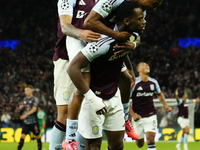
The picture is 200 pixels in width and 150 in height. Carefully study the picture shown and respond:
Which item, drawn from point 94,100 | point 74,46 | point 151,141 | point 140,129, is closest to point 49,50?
point 140,129

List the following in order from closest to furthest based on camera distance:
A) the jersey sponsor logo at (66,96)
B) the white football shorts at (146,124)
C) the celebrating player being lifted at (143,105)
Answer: the jersey sponsor logo at (66,96)
the white football shorts at (146,124)
the celebrating player being lifted at (143,105)

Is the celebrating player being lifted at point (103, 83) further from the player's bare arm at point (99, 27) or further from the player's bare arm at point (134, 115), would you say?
the player's bare arm at point (134, 115)

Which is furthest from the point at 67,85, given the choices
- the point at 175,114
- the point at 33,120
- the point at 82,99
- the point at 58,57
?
the point at 175,114

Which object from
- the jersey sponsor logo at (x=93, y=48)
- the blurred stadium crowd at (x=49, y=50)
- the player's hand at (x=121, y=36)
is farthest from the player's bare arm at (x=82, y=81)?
the blurred stadium crowd at (x=49, y=50)

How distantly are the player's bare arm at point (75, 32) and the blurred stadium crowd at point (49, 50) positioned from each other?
539 inches

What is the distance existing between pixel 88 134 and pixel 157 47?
21063 millimetres

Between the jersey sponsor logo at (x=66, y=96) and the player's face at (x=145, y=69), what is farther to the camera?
the player's face at (x=145, y=69)

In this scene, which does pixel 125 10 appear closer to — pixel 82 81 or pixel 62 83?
pixel 82 81

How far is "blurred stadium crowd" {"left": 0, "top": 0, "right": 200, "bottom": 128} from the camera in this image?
21.0 m

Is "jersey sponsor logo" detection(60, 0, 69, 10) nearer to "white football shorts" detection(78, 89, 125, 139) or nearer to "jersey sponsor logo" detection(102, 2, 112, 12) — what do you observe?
"jersey sponsor logo" detection(102, 2, 112, 12)

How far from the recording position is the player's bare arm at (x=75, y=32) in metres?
3.92

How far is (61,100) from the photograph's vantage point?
473 cm

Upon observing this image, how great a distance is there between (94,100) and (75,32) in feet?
2.83

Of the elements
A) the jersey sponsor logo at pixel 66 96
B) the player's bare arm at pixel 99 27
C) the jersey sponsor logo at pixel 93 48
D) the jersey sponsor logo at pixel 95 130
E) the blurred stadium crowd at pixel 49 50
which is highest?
the blurred stadium crowd at pixel 49 50
